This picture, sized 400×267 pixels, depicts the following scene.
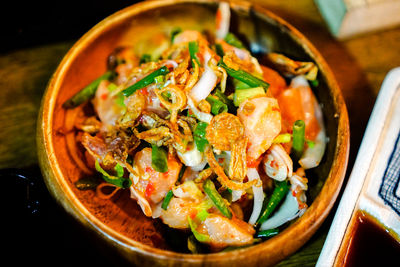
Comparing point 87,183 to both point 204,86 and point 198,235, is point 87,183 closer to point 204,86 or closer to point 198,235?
point 198,235

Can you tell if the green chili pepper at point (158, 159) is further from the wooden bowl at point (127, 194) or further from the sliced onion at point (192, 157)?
the wooden bowl at point (127, 194)

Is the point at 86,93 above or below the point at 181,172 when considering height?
above

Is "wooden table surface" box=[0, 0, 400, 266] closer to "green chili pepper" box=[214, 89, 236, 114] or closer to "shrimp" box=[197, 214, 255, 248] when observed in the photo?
"shrimp" box=[197, 214, 255, 248]

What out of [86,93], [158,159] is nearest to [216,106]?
[158,159]

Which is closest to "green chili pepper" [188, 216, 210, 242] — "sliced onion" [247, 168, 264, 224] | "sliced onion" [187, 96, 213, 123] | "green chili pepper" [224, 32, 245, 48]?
"sliced onion" [247, 168, 264, 224]

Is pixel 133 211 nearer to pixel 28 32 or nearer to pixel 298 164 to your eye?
pixel 298 164

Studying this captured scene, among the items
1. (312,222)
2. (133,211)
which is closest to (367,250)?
(312,222)
